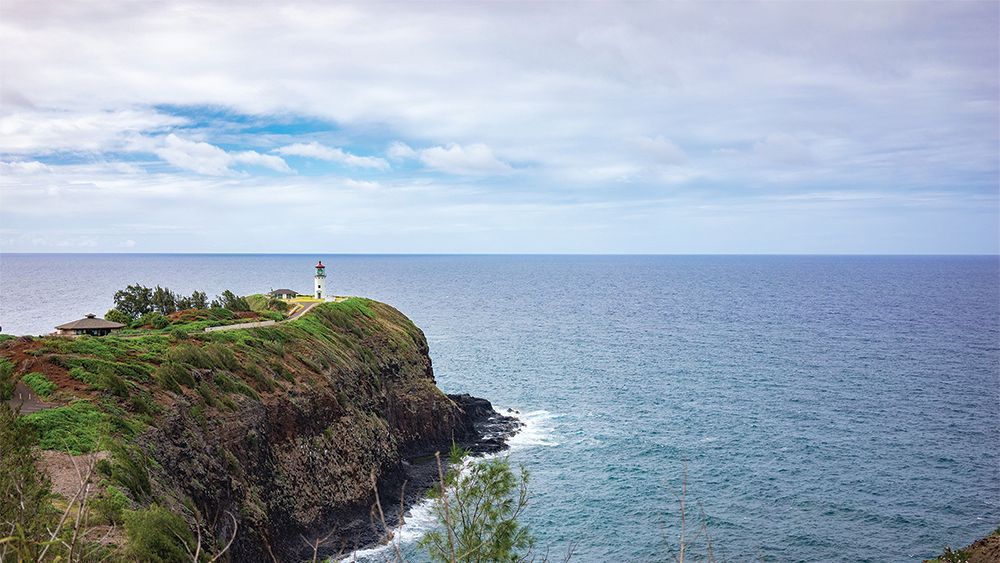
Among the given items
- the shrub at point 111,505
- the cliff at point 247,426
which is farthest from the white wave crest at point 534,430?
the shrub at point 111,505

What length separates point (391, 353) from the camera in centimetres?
6912

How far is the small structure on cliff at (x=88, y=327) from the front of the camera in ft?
164

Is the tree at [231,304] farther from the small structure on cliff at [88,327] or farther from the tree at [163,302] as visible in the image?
the small structure on cliff at [88,327]

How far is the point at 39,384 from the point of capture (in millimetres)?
35781

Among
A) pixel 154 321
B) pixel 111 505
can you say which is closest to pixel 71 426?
pixel 111 505

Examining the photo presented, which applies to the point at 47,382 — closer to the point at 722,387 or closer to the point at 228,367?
the point at 228,367

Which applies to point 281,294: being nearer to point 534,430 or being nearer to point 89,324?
point 89,324

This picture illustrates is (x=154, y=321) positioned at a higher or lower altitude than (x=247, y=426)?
higher

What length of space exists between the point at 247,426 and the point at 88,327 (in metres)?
18.2

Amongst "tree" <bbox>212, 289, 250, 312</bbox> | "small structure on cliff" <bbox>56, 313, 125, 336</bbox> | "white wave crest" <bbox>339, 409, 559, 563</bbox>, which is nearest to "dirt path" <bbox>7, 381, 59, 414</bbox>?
"small structure on cliff" <bbox>56, 313, 125, 336</bbox>

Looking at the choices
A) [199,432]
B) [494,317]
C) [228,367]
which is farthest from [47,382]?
[494,317]

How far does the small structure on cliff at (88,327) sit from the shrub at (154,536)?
2919cm

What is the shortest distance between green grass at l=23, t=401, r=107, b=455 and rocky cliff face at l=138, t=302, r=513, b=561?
2.60 meters

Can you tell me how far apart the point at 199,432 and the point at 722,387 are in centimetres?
6406
